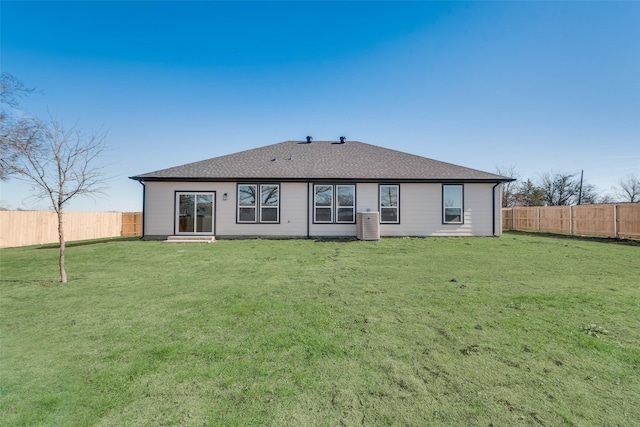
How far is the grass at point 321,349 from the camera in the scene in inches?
81.0

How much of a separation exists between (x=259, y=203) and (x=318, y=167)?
11.7 ft

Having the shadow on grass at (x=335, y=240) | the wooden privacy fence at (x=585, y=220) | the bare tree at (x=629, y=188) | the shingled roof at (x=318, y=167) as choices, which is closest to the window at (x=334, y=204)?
the shingled roof at (x=318, y=167)

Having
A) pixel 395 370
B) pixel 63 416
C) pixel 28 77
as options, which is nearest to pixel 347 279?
pixel 395 370

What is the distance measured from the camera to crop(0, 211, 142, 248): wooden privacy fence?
542 inches

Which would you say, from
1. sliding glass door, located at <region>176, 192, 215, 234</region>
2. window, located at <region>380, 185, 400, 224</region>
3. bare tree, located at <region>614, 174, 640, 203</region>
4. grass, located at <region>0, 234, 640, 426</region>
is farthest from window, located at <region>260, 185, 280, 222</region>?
bare tree, located at <region>614, 174, 640, 203</region>

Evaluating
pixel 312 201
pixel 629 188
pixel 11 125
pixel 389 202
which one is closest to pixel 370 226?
pixel 389 202

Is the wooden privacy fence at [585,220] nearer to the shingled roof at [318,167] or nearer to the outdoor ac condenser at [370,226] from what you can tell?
the shingled roof at [318,167]

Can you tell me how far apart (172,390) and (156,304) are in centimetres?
260

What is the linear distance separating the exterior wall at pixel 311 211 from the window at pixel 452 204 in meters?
0.22

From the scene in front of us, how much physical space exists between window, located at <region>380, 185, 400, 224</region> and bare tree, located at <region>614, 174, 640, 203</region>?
42767 mm

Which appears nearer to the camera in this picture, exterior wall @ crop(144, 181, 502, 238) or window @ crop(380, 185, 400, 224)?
exterior wall @ crop(144, 181, 502, 238)

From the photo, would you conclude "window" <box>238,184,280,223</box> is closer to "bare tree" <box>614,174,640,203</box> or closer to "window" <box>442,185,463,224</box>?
"window" <box>442,185,463,224</box>

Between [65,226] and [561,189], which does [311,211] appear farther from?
[561,189]

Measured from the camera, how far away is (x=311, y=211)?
43.5ft
